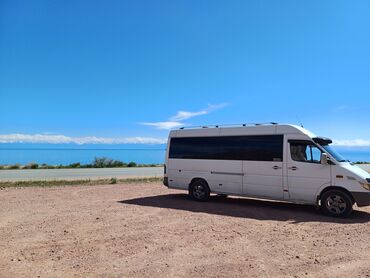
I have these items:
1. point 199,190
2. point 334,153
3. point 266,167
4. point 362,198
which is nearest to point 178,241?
point 266,167

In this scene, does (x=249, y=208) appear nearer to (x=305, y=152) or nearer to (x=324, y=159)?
(x=305, y=152)

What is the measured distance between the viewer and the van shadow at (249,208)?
9156 mm

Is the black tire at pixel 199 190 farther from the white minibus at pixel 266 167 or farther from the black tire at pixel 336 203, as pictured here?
the black tire at pixel 336 203

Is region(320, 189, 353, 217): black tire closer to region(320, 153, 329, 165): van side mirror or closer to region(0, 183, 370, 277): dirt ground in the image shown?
region(0, 183, 370, 277): dirt ground

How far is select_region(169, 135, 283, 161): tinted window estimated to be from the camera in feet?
35.2

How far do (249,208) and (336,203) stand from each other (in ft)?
8.40

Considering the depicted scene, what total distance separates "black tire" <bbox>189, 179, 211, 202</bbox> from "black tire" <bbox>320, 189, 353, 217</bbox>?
157 inches

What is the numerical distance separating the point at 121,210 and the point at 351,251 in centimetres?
622

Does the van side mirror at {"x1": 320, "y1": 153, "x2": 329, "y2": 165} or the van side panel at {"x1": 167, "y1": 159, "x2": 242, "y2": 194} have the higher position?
the van side mirror at {"x1": 320, "y1": 153, "x2": 329, "y2": 165}

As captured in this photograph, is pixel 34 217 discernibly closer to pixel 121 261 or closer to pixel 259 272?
pixel 121 261

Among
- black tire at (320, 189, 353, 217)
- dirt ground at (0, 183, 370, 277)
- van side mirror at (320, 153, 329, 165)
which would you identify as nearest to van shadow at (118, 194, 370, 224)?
dirt ground at (0, 183, 370, 277)

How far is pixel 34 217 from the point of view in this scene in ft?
29.2

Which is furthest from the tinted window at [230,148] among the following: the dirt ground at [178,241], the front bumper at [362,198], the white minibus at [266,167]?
the front bumper at [362,198]

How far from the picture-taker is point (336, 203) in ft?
31.1
